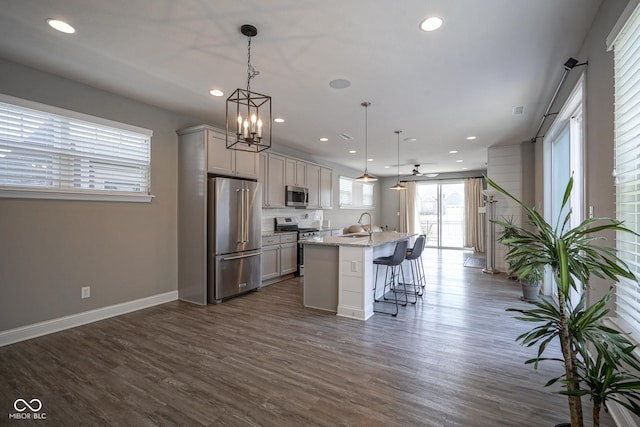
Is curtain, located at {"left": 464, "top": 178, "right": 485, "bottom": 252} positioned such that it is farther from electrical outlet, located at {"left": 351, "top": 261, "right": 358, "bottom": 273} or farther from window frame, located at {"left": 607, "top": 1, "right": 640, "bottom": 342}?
window frame, located at {"left": 607, "top": 1, "right": 640, "bottom": 342}

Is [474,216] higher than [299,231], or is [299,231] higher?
[474,216]

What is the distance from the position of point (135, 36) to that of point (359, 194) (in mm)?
8230

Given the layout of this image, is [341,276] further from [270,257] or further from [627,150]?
[627,150]

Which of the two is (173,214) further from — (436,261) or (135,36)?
(436,261)

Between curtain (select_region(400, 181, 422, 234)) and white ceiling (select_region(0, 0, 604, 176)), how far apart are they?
21.8ft

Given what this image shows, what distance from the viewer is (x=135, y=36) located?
2504 millimetres

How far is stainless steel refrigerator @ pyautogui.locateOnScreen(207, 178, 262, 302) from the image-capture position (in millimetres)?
4211

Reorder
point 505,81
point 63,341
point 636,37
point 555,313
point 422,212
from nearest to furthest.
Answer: point 555,313
point 636,37
point 63,341
point 505,81
point 422,212

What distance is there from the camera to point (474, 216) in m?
9.96

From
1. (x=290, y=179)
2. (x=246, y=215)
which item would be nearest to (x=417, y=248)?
(x=246, y=215)

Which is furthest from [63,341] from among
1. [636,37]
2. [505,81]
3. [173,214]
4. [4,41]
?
[505,81]

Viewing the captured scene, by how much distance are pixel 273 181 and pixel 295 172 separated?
2.56 feet

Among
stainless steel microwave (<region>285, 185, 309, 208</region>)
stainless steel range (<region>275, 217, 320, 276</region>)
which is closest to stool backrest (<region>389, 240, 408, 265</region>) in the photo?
stainless steel range (<region>275, 217, 320, 276</region>)

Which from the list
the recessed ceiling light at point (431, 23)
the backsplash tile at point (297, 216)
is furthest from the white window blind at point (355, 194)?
the recessed ceiling light at point (431, 23)
